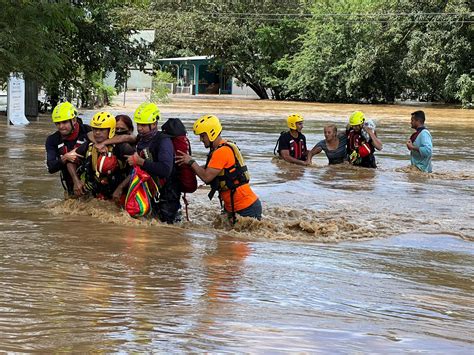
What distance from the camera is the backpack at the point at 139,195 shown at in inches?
354

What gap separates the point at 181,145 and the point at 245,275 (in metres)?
2.62

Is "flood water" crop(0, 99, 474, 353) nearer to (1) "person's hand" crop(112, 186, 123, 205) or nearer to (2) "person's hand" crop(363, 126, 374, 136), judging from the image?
(1) "person's hand" crop(112, 186, 123, 205)

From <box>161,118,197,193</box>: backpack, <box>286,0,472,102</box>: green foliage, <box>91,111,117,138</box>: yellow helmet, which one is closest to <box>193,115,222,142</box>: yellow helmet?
<box>161,118,197,193</box>: backpack

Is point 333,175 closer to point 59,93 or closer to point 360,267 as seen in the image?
point 360,267

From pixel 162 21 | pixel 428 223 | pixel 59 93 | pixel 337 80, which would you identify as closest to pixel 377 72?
pixel 337 80

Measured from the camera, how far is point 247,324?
17.3 feet

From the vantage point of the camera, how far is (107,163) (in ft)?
30.1

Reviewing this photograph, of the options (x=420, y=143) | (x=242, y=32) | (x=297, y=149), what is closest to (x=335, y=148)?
(x=297, y=149)

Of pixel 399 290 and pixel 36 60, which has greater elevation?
pixel 36 60

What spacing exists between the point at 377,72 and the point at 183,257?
6116 centimetres

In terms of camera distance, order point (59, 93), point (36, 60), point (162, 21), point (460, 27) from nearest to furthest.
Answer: point (36, 60) → point (59, 93) → point (460, 27) → point (162, 21)

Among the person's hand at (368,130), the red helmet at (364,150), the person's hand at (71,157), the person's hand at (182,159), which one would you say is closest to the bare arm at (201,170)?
the person's hand at (182,159)

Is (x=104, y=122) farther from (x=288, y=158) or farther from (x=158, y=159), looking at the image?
(x=288, y=158)

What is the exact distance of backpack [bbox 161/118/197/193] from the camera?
9.02m
